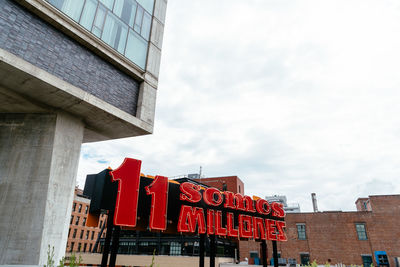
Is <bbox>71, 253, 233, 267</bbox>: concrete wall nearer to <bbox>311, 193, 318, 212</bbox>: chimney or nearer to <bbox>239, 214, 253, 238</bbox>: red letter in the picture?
<bbox>239, 214, 253, 238</bbox>: red letter

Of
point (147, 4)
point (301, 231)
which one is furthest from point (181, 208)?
point (301, 231)

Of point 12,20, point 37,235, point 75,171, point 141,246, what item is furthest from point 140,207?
point 141,246

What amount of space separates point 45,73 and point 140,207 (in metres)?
8.63

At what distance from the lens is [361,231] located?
145 feet

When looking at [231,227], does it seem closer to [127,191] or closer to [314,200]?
[127,191]

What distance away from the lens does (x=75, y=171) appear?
520 inches

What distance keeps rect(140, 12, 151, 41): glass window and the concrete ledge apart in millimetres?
6169

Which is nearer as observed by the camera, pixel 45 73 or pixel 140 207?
pixel 45 73

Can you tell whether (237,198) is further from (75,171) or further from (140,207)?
(75,171)

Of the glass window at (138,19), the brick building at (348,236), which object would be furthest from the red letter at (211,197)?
the brick building at (348,236)

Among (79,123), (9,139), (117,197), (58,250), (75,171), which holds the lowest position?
(58,250)

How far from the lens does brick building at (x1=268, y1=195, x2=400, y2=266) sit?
4256 centimetres

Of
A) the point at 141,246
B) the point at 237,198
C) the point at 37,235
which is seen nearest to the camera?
the point at 37,235

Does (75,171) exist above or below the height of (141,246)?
above
